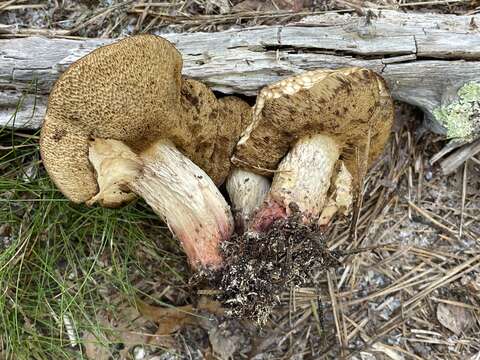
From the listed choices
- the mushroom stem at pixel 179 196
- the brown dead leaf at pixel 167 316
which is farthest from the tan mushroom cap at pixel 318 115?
the brown dead leaf at pixel 167 316

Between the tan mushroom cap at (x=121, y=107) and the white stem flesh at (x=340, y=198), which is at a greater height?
the tan mushroom cap at (x=121, y=107)

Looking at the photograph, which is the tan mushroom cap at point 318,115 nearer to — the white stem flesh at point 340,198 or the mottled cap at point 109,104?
the white stem flesh at point 340,198

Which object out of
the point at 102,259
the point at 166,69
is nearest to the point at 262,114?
the point at 166,69

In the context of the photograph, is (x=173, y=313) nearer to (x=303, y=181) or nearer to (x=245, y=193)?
(x=245, y=193)

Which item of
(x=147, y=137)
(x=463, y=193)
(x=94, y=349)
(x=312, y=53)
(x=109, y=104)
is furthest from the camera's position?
(x=463, y=193)

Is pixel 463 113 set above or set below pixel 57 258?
above

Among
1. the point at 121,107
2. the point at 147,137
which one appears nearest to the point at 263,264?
the point at 147,137
